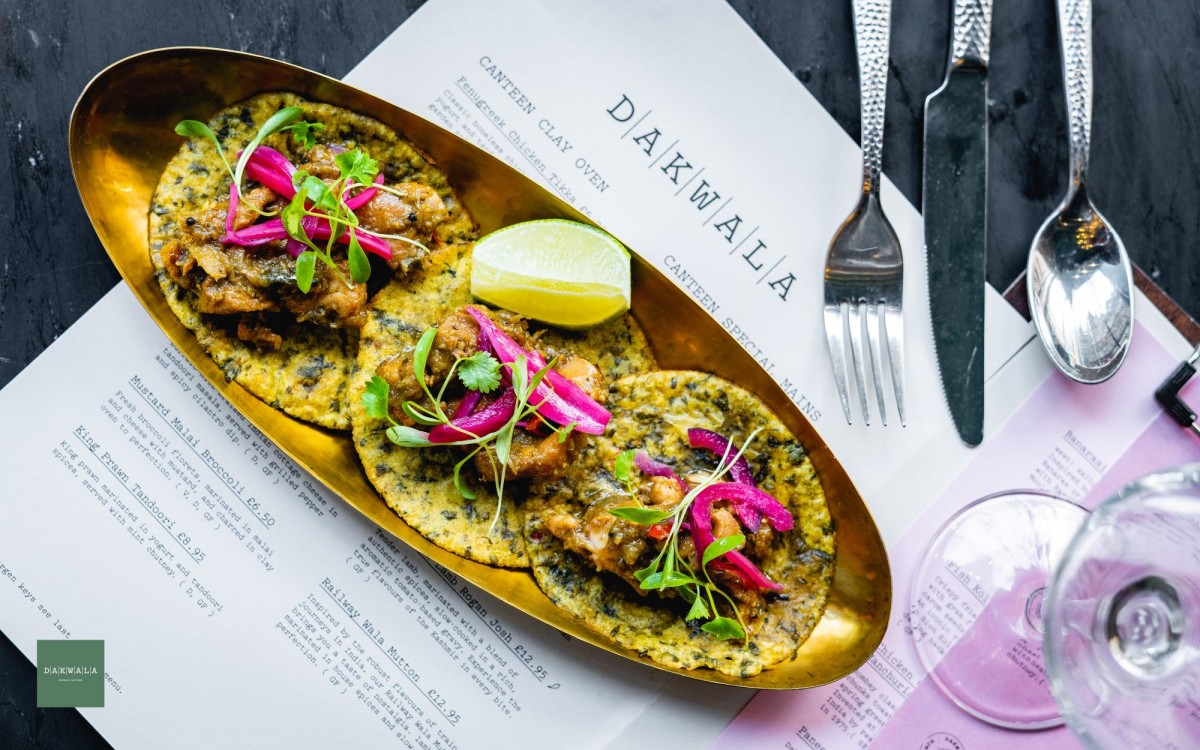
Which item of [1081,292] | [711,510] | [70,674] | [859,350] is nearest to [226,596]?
[70,674]

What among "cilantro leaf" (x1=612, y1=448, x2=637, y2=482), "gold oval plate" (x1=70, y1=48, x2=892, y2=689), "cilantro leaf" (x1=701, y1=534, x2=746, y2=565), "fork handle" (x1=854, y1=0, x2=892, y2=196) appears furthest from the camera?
"fork handle" (x1=854, y1=0, x2=892, y2=196)

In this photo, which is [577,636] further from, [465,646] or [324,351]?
[324,351]

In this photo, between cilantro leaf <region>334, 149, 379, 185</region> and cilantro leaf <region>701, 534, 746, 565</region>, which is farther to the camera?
cilantro leaf <region>334, 149, 379, 185</region>

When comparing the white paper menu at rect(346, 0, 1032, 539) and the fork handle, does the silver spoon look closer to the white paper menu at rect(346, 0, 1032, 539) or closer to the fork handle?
the white paper menu at rect(346, 0, 1032, 539)

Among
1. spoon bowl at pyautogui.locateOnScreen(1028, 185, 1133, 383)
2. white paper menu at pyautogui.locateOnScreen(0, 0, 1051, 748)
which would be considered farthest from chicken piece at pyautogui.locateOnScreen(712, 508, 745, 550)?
spoon bowl at pyautogui.locateOnScreen(1028, 185, 1133, 383)

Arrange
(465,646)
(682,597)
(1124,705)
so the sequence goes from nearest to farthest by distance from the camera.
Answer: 1. (1124,705)
2. (682,597)
3. (465,646)

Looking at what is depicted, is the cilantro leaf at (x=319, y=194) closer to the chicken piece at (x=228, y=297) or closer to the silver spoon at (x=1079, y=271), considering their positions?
the chicken piece at (x=228, y=297)

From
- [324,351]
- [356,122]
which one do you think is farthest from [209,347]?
[356,122]

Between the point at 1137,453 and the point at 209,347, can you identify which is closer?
the point at 209,347
